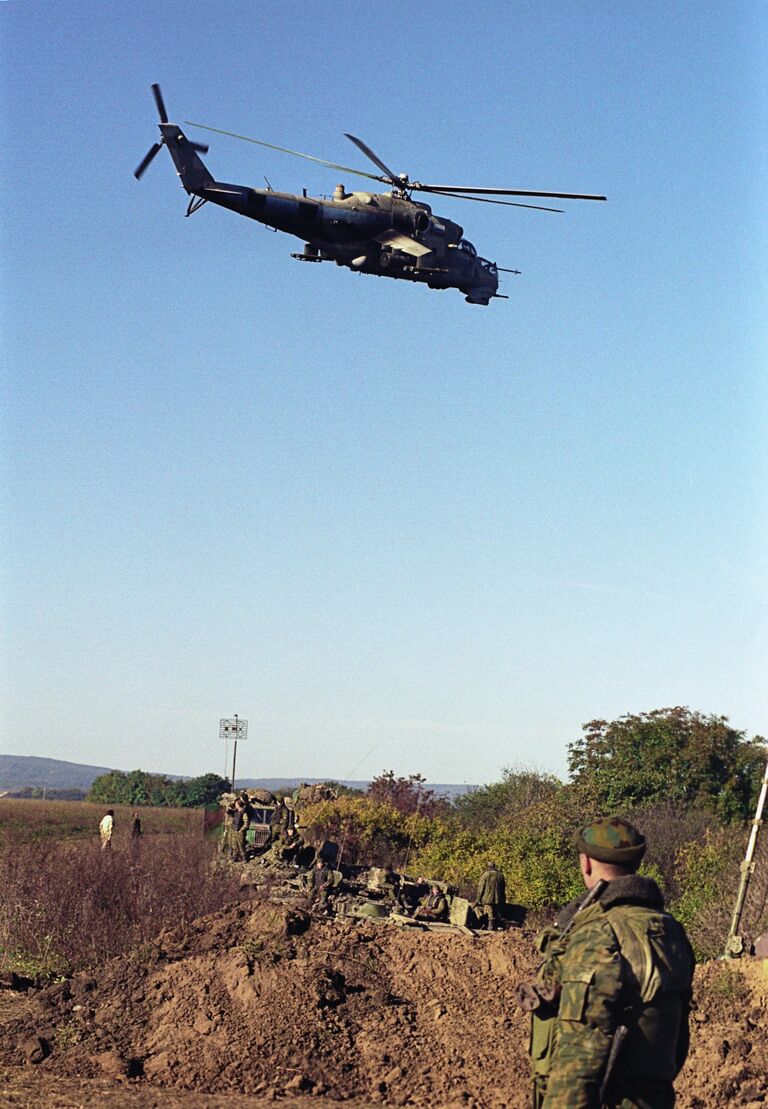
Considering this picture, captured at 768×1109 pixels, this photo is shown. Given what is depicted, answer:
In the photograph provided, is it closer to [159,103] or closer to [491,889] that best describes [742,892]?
[491,889]

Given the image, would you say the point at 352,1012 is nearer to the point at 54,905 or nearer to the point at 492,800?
the point at 54,905

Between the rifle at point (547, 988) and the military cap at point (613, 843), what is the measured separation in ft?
0.39

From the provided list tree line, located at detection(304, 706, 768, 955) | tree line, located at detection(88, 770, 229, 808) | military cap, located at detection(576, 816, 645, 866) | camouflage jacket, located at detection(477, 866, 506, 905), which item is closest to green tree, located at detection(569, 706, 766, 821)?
tree line, located at detection(304, 706, 768, 955)

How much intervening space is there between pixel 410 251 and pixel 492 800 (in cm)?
2778

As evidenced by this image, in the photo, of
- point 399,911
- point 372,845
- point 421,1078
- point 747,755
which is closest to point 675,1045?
point 421,1078

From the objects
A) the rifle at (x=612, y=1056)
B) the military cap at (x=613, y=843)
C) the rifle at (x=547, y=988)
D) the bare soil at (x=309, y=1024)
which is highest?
the military cap at (x=613, y=843)

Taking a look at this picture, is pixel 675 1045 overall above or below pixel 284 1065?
above

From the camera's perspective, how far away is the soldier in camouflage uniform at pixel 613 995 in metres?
5.69

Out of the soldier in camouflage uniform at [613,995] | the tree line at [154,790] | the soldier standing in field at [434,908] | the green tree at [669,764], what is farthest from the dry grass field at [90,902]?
the tree line at [154,790]

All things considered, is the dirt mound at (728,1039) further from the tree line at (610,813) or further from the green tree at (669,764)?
the green tree at (669,764)

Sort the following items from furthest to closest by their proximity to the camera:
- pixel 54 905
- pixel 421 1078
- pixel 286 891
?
1. pixel 286 891
2. pixel 54 905
3. pixel 421 1078

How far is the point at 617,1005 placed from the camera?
5.72 m

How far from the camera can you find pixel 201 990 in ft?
48.6

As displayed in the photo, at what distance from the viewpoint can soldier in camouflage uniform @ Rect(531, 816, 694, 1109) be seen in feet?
18.7
